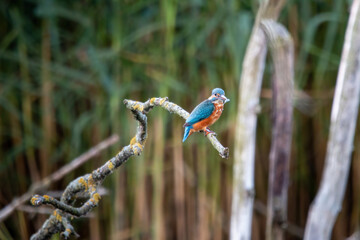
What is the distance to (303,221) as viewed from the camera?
2467 mm

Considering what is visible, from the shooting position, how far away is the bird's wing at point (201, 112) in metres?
0.53

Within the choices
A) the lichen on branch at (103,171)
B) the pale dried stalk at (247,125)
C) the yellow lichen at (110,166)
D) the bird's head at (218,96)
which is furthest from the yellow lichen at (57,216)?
the pale dried stalk at (247,125)

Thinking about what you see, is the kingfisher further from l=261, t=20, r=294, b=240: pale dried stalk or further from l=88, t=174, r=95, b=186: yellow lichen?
l=261, t=20, r=294, b=240: pale dried stalk

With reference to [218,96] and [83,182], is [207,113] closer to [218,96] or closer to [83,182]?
[218,96]

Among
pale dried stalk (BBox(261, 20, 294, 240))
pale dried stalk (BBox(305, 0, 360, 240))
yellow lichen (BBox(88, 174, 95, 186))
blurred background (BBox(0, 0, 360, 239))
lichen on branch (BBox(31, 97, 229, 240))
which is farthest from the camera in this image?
blurred background (BBox(0, 0, 360, 239))

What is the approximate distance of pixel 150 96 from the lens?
1.97 m

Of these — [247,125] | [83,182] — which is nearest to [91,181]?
[83,182]

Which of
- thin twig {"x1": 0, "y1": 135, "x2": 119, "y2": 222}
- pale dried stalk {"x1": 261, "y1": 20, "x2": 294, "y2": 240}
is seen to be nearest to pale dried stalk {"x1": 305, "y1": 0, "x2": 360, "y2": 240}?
pale dried stalk {"x1": 261, "y1": 20, "x2": 294, "y2": 240}

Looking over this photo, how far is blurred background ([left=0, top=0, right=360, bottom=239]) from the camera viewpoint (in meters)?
1.89

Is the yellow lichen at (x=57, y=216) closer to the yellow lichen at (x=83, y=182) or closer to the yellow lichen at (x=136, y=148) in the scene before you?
the yellow lichen at (x=83, y=182)

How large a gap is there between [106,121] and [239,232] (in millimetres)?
819

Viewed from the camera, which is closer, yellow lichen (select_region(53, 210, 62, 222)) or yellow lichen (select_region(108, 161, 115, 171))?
yellow lichen (select_region(108, 161, 115, 171))

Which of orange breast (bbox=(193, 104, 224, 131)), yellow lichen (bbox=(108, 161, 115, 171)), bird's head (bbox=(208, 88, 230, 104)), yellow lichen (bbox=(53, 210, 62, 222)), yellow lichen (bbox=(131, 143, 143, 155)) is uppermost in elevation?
bird's head (bbox=(208, 88, 230, 104))

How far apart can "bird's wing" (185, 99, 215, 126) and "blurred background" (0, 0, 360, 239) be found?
1.19 metres
